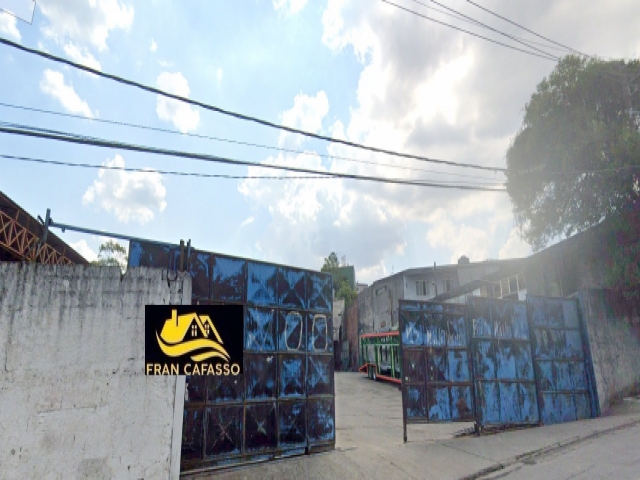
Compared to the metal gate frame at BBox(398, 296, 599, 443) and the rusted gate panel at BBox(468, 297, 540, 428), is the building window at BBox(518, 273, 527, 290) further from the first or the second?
the rusted gate panel at BBox(468, 297, 540, 428)

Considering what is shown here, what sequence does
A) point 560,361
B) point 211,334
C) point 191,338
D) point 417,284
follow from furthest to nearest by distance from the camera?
point 417,284
point 560,361
point 211,334
point 191,338

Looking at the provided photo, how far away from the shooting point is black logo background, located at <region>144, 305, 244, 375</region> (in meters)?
4.71

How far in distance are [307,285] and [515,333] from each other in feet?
17.6

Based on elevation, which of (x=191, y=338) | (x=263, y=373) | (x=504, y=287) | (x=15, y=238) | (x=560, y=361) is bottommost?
(x=560, y=361)

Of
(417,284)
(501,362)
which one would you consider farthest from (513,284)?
(417,284)

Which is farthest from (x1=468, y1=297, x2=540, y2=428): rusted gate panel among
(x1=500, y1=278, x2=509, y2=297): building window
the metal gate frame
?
(x1=500, y1=278, x2=509, y2=297): building window

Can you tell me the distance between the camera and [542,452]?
643 cm

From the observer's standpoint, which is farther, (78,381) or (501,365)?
(501,365)

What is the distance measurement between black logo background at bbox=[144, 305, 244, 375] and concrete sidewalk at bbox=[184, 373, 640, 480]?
1.58 m

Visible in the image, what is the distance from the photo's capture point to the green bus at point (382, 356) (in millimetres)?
18219

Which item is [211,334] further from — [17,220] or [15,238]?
[17,220]

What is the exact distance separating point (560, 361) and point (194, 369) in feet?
28.7

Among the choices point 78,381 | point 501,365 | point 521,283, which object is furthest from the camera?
point 521,283

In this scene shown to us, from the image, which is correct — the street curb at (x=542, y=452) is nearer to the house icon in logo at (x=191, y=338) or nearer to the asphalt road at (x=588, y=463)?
the asphalt road at (x=588, y=463)
